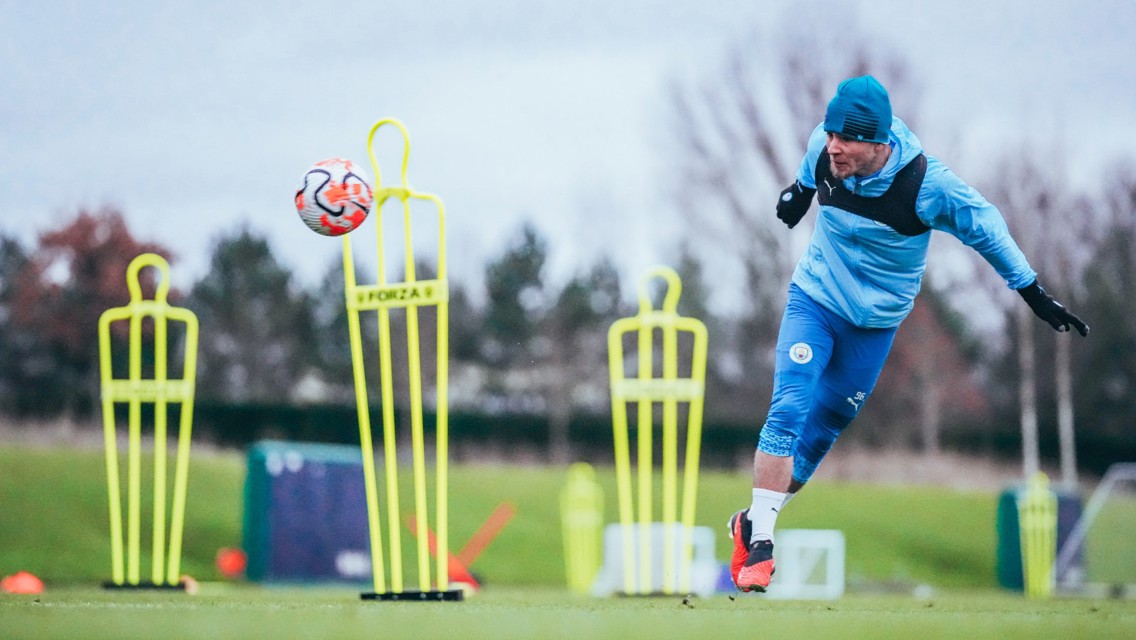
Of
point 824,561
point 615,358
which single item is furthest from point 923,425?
point 615,358

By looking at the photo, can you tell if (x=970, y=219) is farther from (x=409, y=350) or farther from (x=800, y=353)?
(x=409, y=350)

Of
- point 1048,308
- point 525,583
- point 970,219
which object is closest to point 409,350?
point 970,219

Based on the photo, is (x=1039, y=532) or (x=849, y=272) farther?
(x=1039, y=532)

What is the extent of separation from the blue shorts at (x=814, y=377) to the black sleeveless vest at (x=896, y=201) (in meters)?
0.56

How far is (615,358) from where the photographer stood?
10.2 metres

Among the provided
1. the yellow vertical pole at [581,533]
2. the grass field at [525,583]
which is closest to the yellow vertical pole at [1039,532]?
the grass field at [525,583]

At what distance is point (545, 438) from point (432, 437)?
161 inches

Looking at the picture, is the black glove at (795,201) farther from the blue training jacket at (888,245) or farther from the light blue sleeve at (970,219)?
the light blue sleeve at (970,219)

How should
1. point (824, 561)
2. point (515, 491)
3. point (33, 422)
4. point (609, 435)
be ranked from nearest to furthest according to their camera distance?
point (824, 561) < point (515, 491) < point (33, 422) < point (609, 435)

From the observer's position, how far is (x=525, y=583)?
23922mm

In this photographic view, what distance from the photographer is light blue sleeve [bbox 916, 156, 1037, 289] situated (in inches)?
244

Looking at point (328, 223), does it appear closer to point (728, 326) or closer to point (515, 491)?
point (515, 491)

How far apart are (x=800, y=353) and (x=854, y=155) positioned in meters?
1.01

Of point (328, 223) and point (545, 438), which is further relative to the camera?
point (545, 438)
